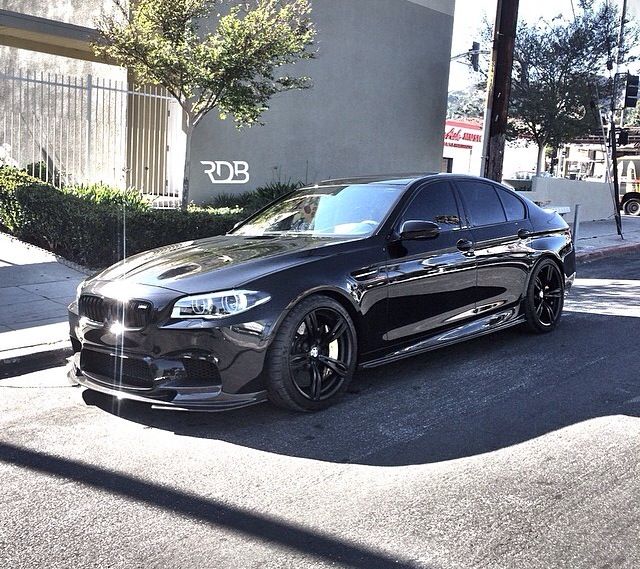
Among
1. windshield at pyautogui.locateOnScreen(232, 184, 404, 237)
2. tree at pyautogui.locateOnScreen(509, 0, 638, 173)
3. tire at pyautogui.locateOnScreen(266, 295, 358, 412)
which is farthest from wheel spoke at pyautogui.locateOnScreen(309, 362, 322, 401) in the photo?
tree at pyautogui.locateOnScreen(509, 0, 638, 173)

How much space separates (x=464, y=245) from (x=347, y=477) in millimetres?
2858

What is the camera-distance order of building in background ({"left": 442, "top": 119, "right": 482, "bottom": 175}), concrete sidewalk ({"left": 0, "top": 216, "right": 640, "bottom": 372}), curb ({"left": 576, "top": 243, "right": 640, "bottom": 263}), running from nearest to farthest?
concrete sidewalk ({"left": 0, "top": 216, "right": 640, "bottom": 372}) < curb ({"left": 576, "top": 243, "right": 640, "bottom": 263}) < building in background ({"left": 442, "top": 119, "right": 482, "bottom": 175})

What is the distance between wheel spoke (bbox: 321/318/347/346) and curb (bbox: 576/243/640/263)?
34.4 feet

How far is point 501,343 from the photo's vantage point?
7.15m

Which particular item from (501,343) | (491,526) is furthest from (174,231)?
(491,526)

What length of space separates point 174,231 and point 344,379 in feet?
19.0

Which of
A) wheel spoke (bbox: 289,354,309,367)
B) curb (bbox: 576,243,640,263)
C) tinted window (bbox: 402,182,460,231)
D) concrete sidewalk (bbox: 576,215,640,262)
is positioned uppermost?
tinted window (bbox: 402,182,460,231)

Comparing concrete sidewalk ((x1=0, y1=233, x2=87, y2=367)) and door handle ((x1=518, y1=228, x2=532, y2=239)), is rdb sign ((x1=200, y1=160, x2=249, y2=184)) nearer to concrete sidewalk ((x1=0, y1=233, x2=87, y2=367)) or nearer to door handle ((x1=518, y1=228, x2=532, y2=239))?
concrete sidewalk ((x1=0, y1=233, x2=87, y2=367))

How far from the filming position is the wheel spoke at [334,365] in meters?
5.08

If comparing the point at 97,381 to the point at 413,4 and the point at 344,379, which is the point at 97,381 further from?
the point at 413,4

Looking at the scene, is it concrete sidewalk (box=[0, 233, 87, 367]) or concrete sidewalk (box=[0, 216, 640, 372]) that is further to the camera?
concrete sidewalk (box=[0, 233, 87, 367])

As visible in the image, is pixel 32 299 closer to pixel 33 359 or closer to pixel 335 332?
pixel 33 359

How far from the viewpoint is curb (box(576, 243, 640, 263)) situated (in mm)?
14656

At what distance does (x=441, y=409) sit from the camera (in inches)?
205
